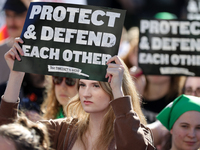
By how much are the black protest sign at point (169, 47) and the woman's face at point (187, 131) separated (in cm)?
104

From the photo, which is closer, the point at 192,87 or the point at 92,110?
the point at 92,110

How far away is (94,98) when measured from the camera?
2.75 metres

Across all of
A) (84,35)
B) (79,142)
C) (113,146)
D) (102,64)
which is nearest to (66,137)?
(79,142)

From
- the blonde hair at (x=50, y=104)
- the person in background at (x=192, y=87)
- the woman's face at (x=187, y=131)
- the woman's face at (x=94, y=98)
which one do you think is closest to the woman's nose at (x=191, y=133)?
the woman's face at (x=187, y=131)

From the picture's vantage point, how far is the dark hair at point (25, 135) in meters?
2.08

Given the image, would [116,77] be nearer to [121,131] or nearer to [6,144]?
[121,131]

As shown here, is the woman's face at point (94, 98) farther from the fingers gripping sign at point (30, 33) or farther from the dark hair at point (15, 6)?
the dark hair at point (15, 6)

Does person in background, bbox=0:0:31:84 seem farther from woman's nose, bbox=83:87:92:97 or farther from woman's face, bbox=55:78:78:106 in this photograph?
woman's nose, bbox=83:87:92:97

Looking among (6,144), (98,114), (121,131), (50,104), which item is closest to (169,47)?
(50,104)

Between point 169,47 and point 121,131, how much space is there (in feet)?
6.94

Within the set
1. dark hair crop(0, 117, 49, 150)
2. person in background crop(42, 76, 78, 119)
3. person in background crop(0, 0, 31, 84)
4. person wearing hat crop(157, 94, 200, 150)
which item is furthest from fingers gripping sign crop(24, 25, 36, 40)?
person in background crop(0, 0, 31, 84)

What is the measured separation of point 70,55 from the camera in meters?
2.79

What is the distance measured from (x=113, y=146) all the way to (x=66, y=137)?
1.25ft

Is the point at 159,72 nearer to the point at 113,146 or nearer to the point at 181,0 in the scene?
the point at 113,146
